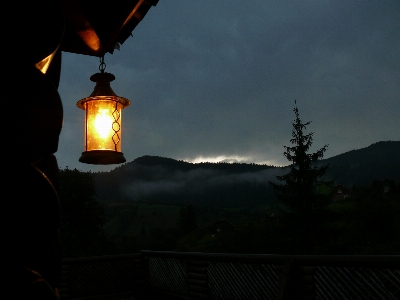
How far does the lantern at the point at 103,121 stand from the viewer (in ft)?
8.80

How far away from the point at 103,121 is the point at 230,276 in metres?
4.11

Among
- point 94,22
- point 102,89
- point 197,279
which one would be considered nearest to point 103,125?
point 102,89

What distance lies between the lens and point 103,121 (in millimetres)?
2898

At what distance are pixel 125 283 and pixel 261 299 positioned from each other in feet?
12.3

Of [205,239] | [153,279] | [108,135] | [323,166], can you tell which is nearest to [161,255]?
[153,279]

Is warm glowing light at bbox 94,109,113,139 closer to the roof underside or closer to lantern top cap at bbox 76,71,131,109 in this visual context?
lantern top cap at bbox 76,71,131,109

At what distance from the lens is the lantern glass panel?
9.05 ft

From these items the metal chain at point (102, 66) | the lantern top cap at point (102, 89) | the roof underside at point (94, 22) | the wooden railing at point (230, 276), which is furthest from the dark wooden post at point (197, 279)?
the roof underside at point (94, 22)

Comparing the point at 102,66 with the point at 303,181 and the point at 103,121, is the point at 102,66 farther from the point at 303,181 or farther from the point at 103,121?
the point at 303,181

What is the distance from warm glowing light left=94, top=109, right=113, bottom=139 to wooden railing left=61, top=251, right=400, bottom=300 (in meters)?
2.82

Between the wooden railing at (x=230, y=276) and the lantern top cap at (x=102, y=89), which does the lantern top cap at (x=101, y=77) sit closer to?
the lantern top cap at (x=102, y=89)

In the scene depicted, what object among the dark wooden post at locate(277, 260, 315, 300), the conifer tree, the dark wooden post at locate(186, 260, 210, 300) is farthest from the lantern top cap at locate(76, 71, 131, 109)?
the conifer tree

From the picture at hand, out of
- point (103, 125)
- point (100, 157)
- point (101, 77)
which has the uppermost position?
point (101, 77)

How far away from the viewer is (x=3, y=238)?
559 millimetres
